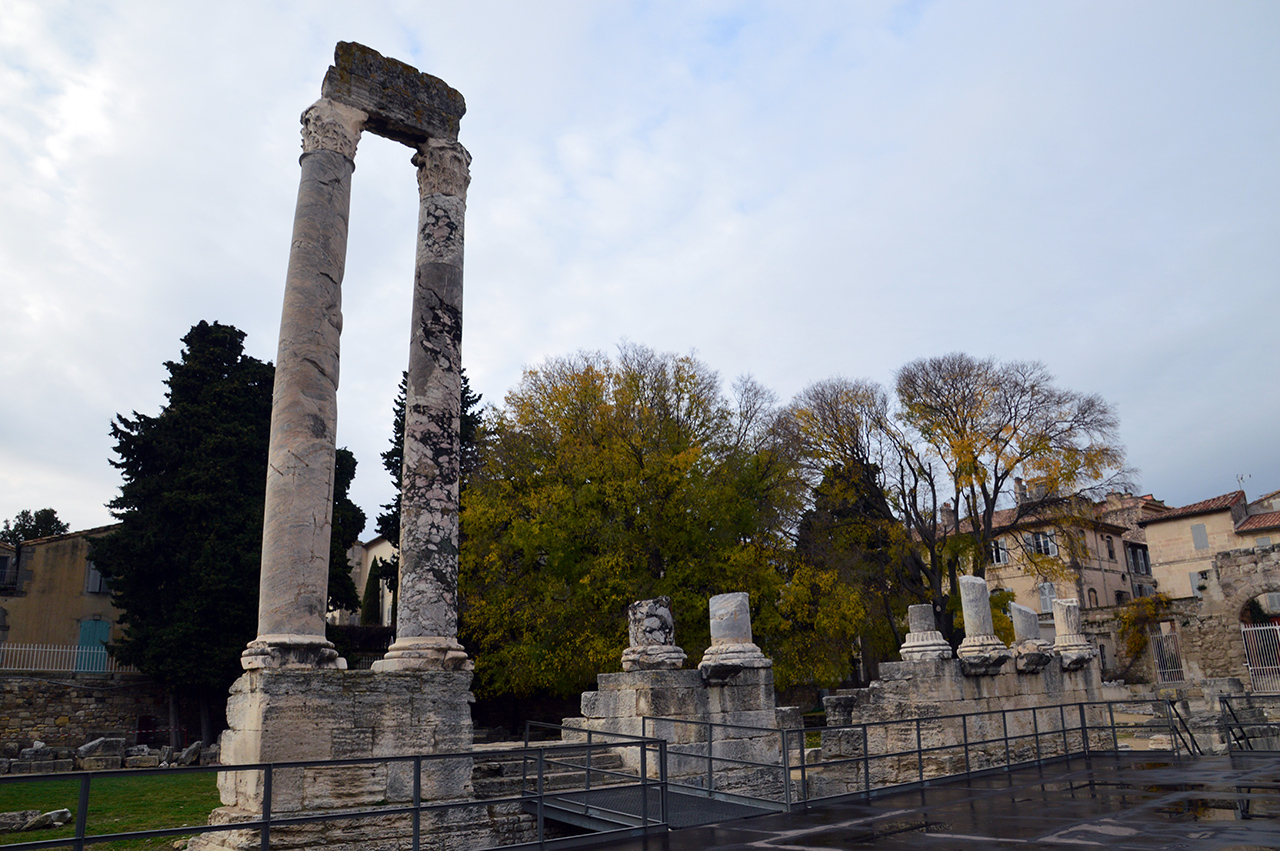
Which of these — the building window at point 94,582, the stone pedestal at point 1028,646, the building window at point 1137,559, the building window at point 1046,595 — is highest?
the building window at point 1137,559

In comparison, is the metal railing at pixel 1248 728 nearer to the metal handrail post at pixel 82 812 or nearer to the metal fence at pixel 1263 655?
the metal fence at pixel 1263 655

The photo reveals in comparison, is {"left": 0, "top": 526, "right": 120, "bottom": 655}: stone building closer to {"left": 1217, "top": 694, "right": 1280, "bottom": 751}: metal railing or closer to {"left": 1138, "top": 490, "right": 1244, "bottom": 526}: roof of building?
{"left": 1217, "top": 694, "right": 1280, "bottom": 751}: metal railing

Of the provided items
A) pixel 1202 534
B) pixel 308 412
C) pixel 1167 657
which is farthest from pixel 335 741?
pixel 1202 534

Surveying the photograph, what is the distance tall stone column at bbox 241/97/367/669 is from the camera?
30.8 ft

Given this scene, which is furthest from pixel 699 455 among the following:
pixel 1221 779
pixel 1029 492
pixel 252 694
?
pixel 252 694

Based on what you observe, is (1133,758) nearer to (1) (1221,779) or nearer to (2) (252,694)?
(1) (1221,779)

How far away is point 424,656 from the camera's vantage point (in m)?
10.2

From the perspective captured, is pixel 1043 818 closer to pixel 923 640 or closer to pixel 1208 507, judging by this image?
pixel 923 640

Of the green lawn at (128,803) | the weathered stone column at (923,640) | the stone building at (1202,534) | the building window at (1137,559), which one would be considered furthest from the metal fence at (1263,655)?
the green lawn at (128,803)

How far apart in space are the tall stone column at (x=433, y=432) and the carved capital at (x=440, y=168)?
1cm

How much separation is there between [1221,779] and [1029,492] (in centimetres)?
1911

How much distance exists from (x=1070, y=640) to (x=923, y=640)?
16.0 ft

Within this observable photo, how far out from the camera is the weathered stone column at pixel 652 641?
39.0 feet

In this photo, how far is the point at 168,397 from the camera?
97.2ft
